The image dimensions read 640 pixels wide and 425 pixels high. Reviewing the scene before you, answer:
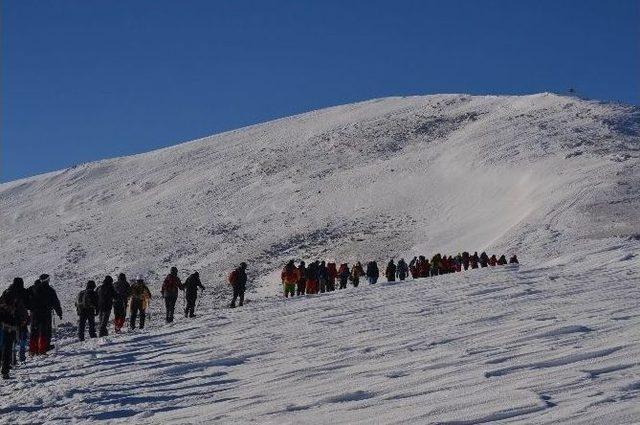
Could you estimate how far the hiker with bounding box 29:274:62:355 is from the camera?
46.4 feet

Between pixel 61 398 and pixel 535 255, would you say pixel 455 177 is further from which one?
pixel 61 398

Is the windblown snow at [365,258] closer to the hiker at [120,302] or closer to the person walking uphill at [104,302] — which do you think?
the person walking uphill at [104,302]

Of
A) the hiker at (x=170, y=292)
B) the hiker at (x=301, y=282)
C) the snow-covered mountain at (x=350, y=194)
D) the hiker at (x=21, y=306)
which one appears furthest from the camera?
the snow-covered mountain at (x=350, y=194)

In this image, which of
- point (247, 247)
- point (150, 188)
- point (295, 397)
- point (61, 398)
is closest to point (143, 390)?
point (61, 398)

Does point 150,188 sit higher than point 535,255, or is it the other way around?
point 150,188

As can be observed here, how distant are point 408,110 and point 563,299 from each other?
7576 cm

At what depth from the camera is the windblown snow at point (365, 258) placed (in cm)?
793

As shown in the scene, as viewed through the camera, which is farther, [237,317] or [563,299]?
[237,317]

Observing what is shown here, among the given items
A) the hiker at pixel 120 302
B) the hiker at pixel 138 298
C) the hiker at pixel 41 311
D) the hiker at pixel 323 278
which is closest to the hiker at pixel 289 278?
the hiker at pixel 323 278

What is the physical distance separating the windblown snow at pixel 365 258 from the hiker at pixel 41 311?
478 mm

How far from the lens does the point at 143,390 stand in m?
9.77

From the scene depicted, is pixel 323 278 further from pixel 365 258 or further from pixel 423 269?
pixel 365 258

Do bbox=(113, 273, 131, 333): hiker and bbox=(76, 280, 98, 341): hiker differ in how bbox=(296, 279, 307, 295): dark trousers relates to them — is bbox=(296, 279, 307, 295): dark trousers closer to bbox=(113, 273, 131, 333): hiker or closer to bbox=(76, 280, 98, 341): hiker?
bbox=(113, 273, 131, 333): hiker

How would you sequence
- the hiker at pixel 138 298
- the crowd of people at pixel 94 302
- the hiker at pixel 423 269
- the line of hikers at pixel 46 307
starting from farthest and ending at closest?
1. the hiker at pixel 423 269
2. the hiker at pixel 138 298
3. the crowd of people at pixel 94 302
4. the line of hikers at pixel 46 307
